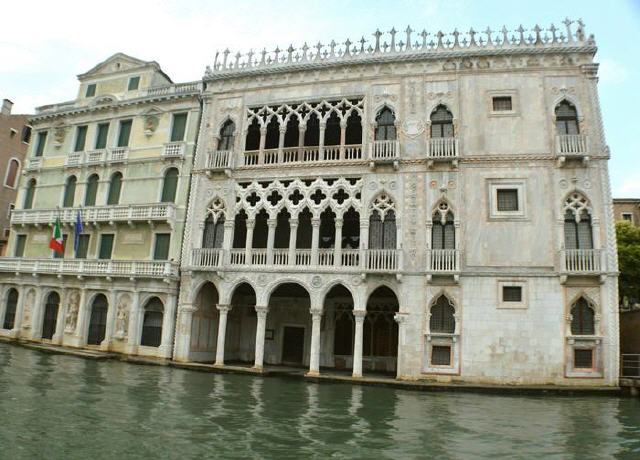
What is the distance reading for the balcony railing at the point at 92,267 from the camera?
902 inches

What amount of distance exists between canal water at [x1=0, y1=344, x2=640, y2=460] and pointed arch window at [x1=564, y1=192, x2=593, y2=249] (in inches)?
228

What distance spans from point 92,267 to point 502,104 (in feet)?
69.5

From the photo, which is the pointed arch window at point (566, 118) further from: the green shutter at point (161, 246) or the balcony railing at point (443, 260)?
the green shutter at point (161, 246)

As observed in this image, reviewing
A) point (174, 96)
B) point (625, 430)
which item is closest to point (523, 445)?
point (625, 430)

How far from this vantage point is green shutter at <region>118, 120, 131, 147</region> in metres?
26.5

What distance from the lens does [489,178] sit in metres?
19.9

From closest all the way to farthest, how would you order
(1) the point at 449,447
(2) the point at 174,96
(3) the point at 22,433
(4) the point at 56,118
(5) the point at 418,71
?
(3) the point at 22,433 → (1) the point at 449,447 → (5) the point at 418,71 → (2) the point at 174,96 → (4) the point at 56,118

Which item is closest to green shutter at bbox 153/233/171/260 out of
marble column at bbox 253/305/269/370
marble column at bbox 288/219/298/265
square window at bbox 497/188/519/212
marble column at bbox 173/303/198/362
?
marble column at bbox 173/303/198/362

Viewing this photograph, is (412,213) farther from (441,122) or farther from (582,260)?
(582,260)

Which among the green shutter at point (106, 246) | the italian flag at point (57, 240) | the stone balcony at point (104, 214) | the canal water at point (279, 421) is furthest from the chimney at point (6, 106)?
the canal water at point (279, 421)

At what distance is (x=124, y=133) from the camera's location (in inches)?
1051

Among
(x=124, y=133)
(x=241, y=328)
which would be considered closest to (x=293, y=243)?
(x=241, y=328)

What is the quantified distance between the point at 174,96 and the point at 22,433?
19.5 meters

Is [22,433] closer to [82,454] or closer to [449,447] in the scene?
[82,454]
